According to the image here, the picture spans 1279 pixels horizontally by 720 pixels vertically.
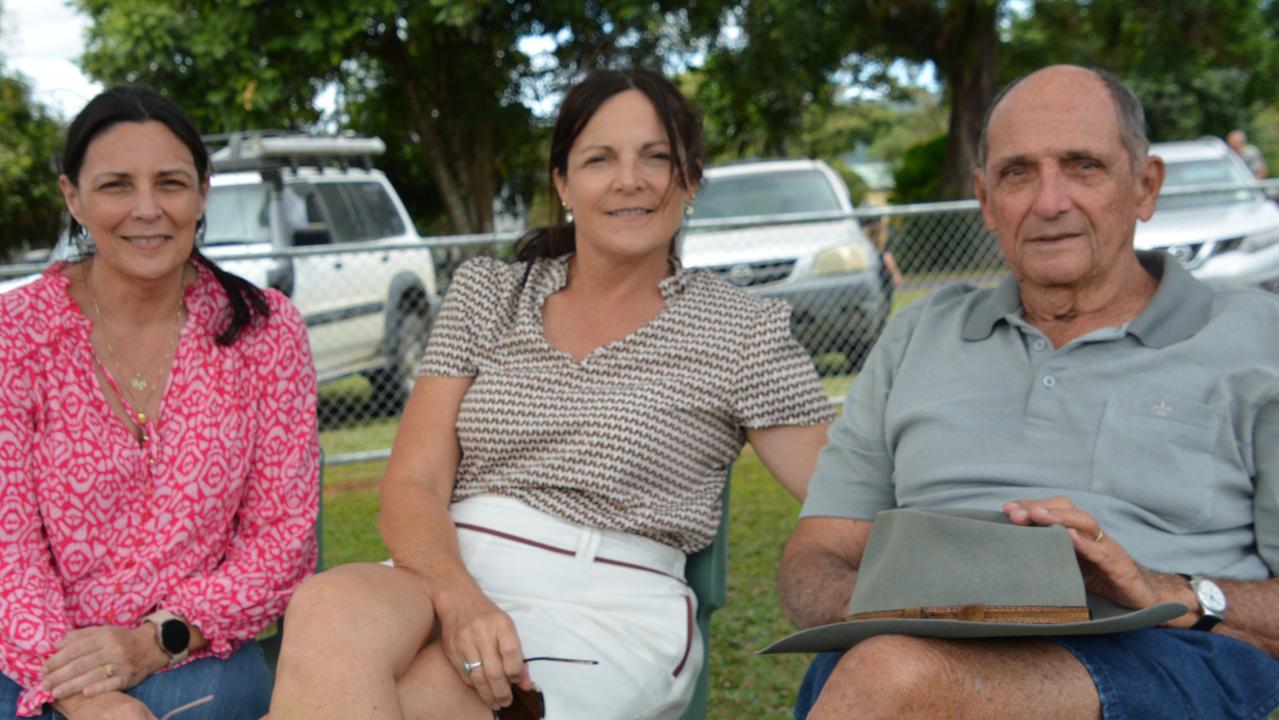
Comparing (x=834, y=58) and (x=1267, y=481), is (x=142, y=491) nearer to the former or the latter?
(x=1267, y=481)

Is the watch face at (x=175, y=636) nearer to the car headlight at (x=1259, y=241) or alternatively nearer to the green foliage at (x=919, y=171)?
the car headlight at (x=1259, y=241)

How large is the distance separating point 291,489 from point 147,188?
0.67 m

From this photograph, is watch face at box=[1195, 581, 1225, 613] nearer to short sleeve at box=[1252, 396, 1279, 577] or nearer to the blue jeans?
short sleeve at box=[1252, 396, 1279, 577]

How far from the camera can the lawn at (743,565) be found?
3.71 metres

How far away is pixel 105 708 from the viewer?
86.8 inches

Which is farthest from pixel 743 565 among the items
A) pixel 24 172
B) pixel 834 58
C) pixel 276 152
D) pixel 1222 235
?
pixel 24 172

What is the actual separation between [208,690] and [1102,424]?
1729 millimetres

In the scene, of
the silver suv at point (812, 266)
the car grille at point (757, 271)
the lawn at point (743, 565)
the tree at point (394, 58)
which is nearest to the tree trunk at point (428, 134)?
the tree at point (394, 58)

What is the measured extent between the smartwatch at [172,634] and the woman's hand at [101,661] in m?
0.01

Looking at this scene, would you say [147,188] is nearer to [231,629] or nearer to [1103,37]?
[231,629]

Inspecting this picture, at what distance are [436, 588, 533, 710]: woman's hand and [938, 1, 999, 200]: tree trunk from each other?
56.7ft

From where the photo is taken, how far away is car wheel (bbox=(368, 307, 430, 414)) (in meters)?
7.64

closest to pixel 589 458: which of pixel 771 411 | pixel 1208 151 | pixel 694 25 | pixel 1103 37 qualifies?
pixel 771 411

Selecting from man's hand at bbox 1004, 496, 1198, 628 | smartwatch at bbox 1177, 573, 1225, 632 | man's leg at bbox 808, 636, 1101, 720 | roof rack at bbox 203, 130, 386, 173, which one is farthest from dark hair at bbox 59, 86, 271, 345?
roof rack at bbox 203, 130, 386, 173
